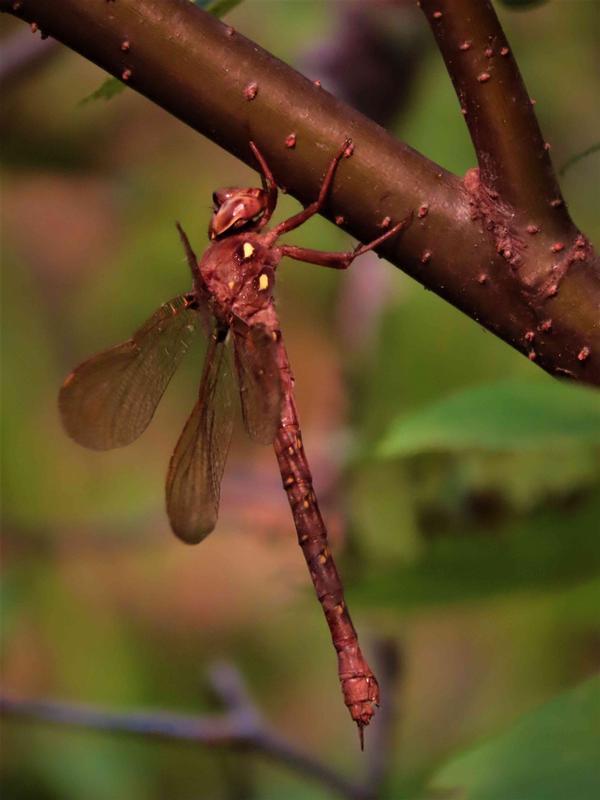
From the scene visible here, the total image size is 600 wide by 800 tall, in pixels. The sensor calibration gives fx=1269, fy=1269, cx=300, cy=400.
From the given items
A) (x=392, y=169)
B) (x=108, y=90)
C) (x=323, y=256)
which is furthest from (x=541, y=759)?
(x=108, y=90)

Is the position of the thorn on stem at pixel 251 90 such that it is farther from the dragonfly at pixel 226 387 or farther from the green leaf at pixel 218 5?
the dragonfly at pixel 226 387

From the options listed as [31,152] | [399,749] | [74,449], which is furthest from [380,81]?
[399,749]

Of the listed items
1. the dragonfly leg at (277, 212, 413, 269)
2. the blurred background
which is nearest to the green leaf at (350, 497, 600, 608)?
the blurred background

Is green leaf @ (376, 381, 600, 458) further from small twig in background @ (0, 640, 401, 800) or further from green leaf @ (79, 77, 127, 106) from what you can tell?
small twig in background @ (0, 640, 401, 800)

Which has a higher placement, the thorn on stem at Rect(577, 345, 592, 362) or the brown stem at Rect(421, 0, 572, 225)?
the brown stem at Rect(421, 0, 572, 225)

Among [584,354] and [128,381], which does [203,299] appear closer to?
[128,381]
